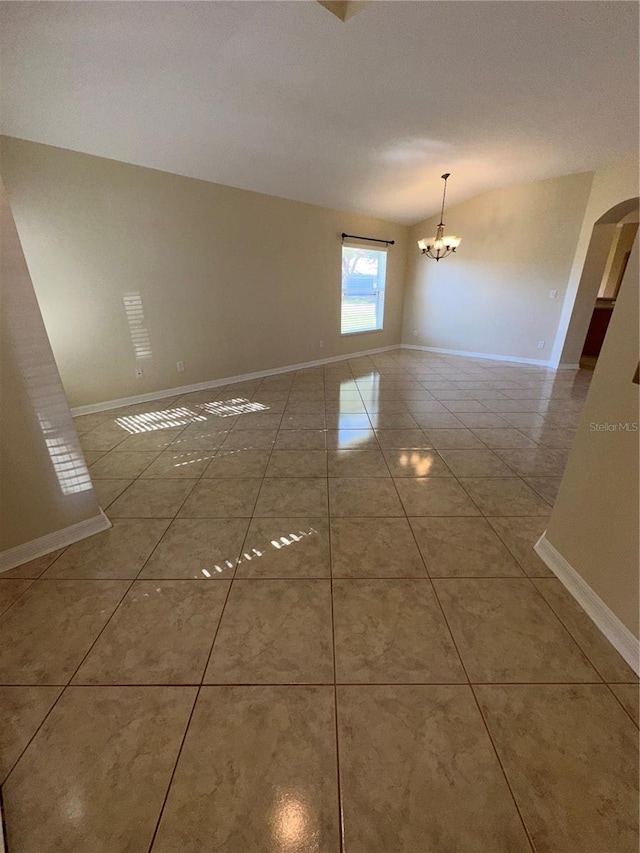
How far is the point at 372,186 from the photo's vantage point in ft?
14.4

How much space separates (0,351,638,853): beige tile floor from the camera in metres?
0.80

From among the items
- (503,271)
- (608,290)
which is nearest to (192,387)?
(503,271)

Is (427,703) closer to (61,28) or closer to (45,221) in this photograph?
(61,28)

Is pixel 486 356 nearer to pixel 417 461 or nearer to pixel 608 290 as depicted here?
pixel 608 290

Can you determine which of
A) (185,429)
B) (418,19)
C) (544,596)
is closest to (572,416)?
(544,596)

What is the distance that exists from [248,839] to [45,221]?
4143 millimetres

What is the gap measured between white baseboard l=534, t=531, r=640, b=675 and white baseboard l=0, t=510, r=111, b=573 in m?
2.23

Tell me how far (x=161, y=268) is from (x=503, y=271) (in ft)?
17.1

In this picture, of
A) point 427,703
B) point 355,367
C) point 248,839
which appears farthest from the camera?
point 355,367

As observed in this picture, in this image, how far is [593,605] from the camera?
1282 mm

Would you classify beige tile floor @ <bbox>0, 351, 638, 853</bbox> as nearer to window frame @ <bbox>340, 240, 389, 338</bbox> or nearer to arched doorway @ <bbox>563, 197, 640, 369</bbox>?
arched doorway @ <bbox>563, 197, 640, 369</bbox>

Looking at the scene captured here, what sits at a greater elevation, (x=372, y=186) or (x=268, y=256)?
(x=372, y=186)

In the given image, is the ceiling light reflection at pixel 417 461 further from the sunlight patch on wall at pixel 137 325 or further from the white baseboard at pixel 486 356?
the white baseboard at pixel 486 356

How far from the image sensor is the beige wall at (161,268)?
2.95 meters
